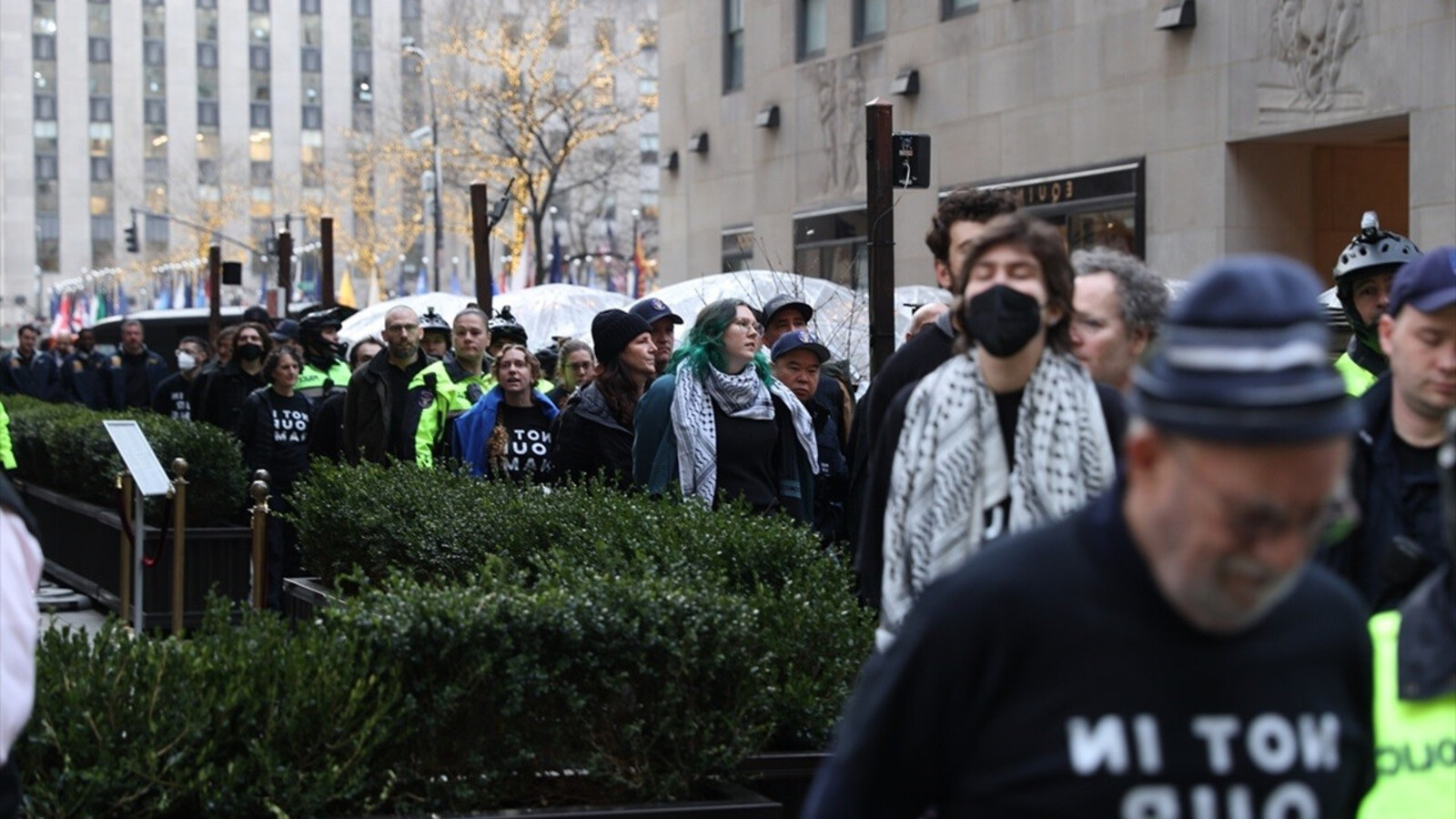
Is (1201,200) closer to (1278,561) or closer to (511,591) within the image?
(511,591)

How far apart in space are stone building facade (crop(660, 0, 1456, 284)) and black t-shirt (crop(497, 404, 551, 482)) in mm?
11679

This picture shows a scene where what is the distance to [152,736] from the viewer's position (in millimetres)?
5539

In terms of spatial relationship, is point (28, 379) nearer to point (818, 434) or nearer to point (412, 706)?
point (818, 434)

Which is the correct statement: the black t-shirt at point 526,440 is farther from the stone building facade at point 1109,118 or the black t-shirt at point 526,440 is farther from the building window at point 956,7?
the building window at point 956,7

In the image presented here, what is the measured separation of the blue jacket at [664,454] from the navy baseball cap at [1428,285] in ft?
15.2

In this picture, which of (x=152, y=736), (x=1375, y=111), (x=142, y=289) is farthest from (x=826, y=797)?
(x=142, y=289)

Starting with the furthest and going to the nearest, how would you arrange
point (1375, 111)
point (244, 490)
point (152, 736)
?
1. point (1375, 111)
2. point (244, 490)
3. point (152, 736)

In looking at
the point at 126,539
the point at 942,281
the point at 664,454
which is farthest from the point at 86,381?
the point at 942,281

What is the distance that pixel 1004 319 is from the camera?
4156 mm

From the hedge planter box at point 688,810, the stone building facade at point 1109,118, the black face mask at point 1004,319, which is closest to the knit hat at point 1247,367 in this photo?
the black face mask at point 1004,319

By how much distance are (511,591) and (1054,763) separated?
3959 millimetres

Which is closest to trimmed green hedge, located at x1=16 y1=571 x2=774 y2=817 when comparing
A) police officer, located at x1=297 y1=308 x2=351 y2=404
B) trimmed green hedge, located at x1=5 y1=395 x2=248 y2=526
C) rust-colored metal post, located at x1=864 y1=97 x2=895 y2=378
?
rust-colored metal post, located at x1=864 y1=97 x2=895 y2=378

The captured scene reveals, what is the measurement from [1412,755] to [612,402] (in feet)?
22.8

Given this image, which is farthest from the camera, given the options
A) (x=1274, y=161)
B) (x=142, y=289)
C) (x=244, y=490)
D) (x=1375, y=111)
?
(x=142, y=289)
